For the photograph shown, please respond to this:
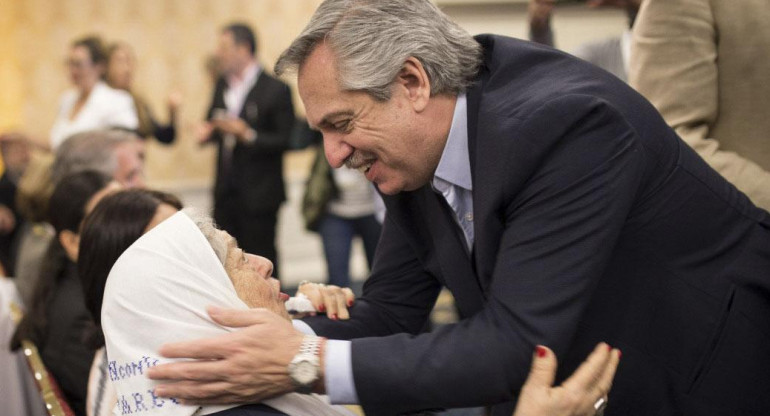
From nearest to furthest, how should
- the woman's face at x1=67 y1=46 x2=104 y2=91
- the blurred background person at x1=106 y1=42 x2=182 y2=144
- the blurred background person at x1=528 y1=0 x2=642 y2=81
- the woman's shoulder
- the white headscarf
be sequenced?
the white headscarf
the blurred background person at x1=528 y1=0 x2=642 y2=81
the woman's shoulder
the woman's face at x1=67 y1=46 x2=104 y2=91
the blurred background person at x1=106 y1=42 x2=182 y2=144

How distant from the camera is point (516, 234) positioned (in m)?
1.72

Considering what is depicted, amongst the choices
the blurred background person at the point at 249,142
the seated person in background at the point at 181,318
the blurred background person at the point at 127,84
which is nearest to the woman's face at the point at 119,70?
the blurred background person at the point at 127,84

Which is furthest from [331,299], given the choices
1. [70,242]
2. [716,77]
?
[70,242]

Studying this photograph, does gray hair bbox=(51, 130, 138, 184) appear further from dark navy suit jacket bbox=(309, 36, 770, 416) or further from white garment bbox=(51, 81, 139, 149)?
dark navy suit jacket bbox=(309, 36, 770, 416)

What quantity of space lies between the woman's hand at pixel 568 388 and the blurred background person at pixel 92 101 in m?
4.17

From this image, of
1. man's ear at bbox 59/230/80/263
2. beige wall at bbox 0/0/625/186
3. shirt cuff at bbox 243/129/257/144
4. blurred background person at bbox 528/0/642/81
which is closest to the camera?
man's ear at bbox 59/230/80/263

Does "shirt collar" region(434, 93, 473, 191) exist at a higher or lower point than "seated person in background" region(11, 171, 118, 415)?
higher

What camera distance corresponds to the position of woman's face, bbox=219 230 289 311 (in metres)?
2.00

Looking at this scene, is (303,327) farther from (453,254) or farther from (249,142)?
(249,142)

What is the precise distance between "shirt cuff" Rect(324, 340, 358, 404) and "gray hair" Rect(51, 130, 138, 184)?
98.7 inches

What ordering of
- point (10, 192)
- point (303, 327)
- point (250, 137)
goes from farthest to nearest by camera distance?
point (250, 137) < point (10, 192) < point (303, 327)

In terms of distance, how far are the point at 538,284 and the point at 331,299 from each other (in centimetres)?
73

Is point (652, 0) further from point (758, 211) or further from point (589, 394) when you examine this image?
point (589, 394)

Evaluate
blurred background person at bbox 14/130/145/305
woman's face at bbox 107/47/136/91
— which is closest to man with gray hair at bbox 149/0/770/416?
blurred background person at bbox 14/130/145/305
